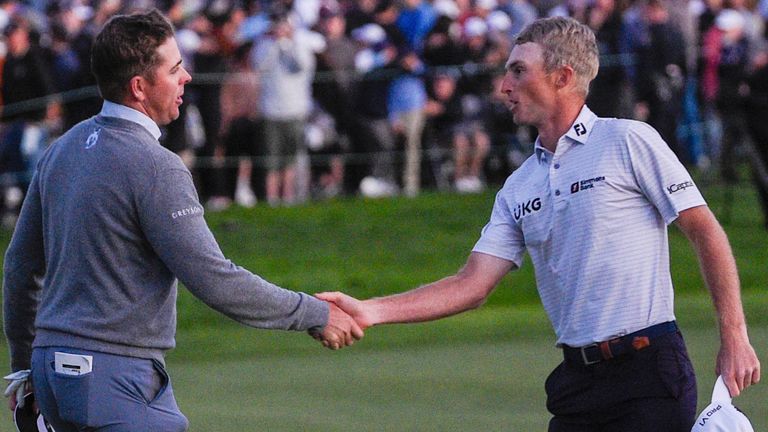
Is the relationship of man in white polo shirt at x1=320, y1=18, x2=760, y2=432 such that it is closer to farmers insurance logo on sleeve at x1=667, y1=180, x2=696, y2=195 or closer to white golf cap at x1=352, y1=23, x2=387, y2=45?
farmers insurance logo on sleeve at x1=667, y1=180, x2=696, y2=195

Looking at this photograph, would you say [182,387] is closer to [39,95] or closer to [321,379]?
[321,379]

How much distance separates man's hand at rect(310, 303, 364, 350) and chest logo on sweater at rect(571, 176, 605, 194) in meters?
1.01

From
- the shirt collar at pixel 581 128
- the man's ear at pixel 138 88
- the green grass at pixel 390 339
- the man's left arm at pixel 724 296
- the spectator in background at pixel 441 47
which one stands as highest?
the man's ear at pixel 138 88

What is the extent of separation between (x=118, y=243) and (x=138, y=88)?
548mm

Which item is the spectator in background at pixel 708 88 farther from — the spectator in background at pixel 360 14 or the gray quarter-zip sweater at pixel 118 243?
the gray quarter-zip sweater at pixel 118 243

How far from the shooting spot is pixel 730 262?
5305 millimetres

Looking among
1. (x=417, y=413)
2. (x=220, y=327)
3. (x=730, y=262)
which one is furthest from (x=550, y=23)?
(x=220, y=327)

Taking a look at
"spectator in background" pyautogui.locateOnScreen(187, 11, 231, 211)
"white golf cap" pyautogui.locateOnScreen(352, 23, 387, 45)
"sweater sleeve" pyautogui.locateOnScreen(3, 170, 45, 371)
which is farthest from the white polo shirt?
"white golf cap" pyautogui.locateOnScreen(352, 23, 387, 45)

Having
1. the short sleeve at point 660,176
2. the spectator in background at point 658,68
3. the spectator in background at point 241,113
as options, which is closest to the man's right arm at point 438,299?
the short sleeve at point 660,176

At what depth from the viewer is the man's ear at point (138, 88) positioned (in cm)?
531

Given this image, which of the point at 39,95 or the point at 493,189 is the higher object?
the point at 39,95

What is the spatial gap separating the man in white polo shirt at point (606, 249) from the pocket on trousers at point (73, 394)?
1.63 meters

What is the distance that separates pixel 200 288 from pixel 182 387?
5.12m

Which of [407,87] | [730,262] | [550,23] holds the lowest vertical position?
[407,87]
